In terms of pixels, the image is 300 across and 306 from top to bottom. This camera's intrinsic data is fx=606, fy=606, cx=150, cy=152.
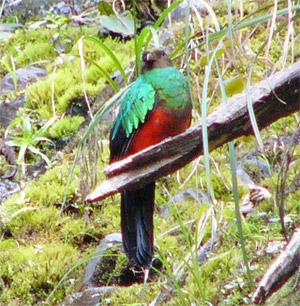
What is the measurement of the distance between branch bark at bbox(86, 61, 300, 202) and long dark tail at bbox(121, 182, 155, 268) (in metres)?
0.67

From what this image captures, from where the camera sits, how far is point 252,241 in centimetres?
344

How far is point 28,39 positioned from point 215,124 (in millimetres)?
4822

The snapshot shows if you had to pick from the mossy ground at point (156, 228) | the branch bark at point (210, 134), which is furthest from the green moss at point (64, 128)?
the branch bark at point (210, 134)

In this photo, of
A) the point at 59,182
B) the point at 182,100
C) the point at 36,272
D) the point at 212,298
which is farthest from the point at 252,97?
the point at 59,182

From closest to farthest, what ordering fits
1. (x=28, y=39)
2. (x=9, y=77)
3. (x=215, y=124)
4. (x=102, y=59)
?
(x=215, y=124)
(x=102, y=59)
(x=9, y=77)
(x=28, y=39)

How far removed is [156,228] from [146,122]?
1.38 metres

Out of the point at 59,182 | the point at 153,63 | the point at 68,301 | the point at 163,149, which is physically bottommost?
the point at 68,301

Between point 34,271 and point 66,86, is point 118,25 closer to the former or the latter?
point 66,86

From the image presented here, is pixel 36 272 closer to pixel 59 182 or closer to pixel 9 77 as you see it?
pixel 59 182

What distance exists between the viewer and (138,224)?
9.34 feet

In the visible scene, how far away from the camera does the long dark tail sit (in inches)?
110

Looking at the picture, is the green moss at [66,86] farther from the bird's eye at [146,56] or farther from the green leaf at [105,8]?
the bird's eye at [146,56]

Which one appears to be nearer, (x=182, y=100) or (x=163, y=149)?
(x=163, y=149)

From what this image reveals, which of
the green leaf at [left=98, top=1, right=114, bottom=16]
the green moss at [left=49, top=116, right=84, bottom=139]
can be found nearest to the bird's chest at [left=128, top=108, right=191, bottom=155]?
the green moss at [left=49, top=116, right=84, bottom=139]
